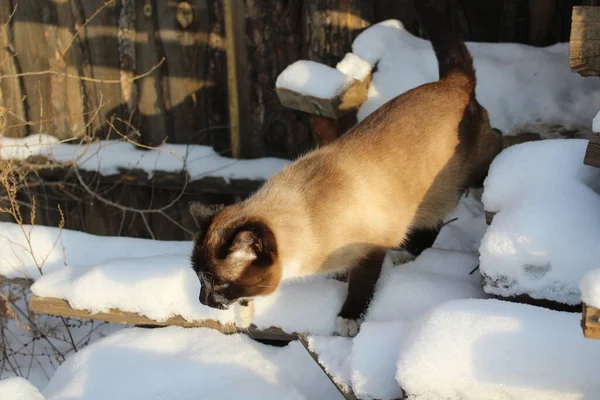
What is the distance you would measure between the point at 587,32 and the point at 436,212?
48.7 inches

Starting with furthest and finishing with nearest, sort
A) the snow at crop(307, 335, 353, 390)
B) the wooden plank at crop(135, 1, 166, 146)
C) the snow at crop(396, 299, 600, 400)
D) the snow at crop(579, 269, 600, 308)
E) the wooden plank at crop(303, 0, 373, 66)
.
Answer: the wooden plank at crop(135, 1, 166, 146) < the wooden plank at crop(303, 0, 373, 66) < the snow at crop(307, 335, 353, 390) < the snow at crop(396, 299, 600, 400) < the snow at crop(579, 269, 600, 308)

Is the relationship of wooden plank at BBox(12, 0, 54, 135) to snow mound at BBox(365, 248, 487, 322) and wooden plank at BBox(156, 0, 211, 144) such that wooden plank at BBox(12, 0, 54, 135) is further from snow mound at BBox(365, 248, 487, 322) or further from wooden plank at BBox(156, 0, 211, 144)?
snow mound at BBox(365, 248, 487, 322)

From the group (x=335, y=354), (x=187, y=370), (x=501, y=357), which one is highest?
(x=501, y=357)

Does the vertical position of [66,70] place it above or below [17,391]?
above

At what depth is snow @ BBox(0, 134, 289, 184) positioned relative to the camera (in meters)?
4.79

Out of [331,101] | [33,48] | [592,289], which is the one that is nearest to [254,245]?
[592,289]

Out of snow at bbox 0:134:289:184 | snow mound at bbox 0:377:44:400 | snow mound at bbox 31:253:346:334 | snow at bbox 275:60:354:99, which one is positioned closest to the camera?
snow mound at bbox 0:377:44:400

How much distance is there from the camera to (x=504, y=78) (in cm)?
414

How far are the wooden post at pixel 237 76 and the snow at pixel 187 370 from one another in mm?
1947

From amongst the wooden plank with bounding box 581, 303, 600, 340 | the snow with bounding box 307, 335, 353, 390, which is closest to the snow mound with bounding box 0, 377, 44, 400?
the snow with bounding box 307, 335, 353, 390

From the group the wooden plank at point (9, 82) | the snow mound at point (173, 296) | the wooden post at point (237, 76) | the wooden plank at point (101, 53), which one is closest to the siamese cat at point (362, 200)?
the snow mound at point (173, 296)

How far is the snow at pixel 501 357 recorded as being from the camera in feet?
7.00

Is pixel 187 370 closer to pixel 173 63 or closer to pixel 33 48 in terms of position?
pixel 173 63

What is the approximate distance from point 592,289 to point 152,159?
3.59 meters
